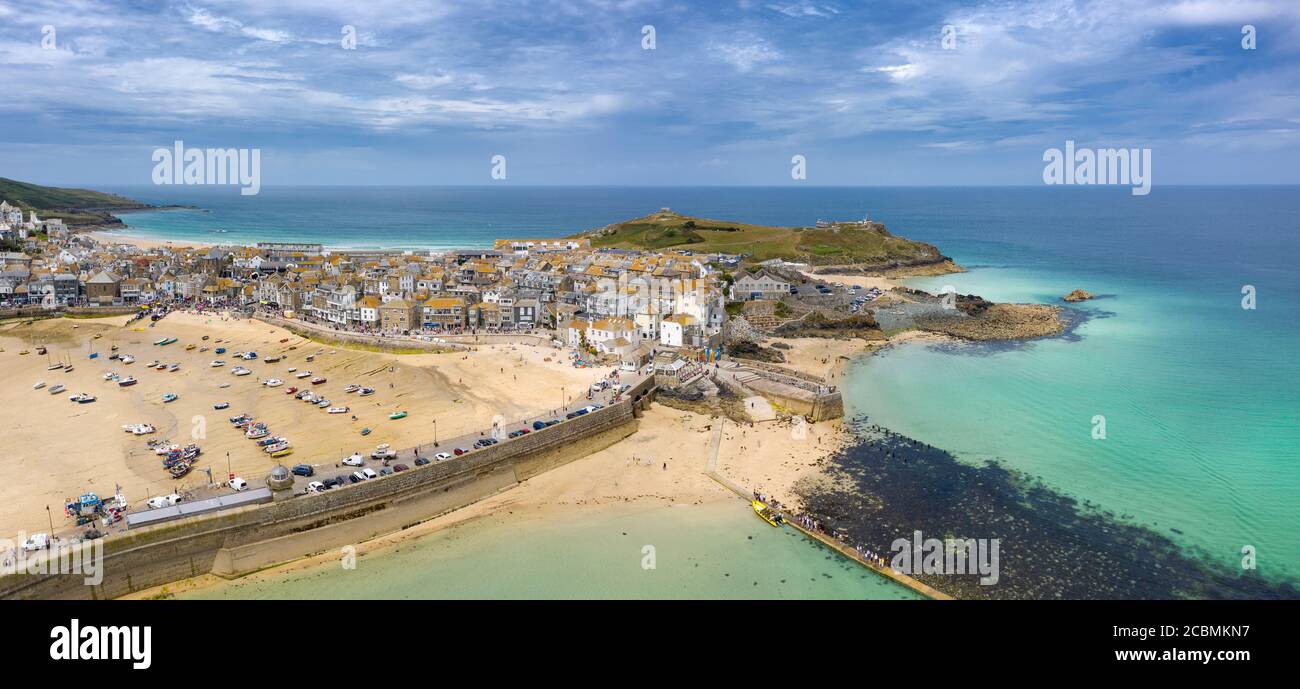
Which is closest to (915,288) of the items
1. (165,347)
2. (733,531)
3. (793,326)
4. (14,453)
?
(793,326)

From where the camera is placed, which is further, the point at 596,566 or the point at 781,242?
the point at 781,242

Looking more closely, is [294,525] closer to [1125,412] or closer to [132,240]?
[1125,412]

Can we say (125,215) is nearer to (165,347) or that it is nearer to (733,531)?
(165,347)

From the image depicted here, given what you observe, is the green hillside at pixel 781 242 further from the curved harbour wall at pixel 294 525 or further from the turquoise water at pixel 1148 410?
the curved harbour wall at pixel 294 525

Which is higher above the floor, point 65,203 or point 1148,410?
point 65,203

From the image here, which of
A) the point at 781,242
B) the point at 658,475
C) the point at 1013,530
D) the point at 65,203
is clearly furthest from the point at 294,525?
the point at 65,203
